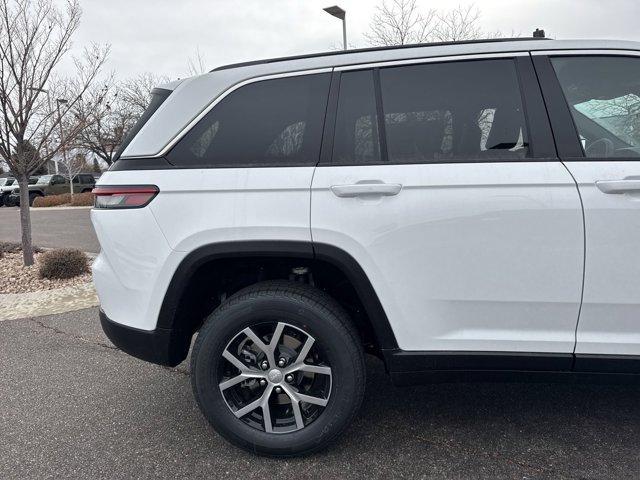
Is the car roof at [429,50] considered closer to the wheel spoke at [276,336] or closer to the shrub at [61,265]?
the wheel spoke at [276,336]

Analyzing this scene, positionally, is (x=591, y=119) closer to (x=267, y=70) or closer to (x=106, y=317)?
(x=267, y=70)

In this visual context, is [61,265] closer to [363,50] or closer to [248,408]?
[248,408]

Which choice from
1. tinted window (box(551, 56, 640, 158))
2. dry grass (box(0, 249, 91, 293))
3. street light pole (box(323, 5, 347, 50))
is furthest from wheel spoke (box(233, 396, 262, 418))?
street light pole (box(323, 5, 347, 50))

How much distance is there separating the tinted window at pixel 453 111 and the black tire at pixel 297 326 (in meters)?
0.81

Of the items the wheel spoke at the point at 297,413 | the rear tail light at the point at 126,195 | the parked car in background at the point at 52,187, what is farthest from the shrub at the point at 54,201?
the wheel spoke at the point at 297,413

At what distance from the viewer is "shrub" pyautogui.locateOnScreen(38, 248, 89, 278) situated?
616 cm

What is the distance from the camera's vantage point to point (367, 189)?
2154 millimetres

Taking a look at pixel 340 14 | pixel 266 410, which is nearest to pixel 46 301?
pixel 266 410

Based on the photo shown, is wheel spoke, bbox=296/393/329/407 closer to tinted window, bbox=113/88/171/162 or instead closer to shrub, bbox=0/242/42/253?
tinted window, bbox=113/88/171/162

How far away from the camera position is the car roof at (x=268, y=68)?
7.40 feet

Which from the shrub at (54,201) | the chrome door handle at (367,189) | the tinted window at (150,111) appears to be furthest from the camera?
the shrub at (54,201)

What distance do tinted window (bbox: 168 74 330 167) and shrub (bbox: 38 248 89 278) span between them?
465cm

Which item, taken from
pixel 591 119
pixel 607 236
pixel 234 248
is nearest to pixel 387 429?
pixel 234 248

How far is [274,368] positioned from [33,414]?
1.63m
